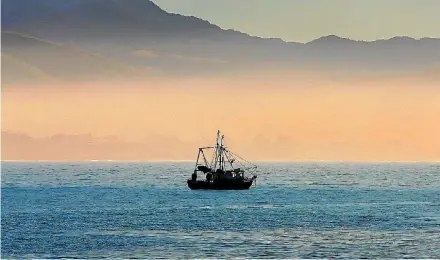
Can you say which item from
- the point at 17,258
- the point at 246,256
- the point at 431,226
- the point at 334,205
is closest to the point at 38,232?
the point at 17,258

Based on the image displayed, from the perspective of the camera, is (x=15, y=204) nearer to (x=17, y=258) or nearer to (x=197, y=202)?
(x=197, y=202)

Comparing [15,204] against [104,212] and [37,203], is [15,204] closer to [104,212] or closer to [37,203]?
[37,203]

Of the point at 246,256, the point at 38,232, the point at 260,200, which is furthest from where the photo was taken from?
the point at 260,200

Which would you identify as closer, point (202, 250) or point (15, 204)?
point (202, 250)

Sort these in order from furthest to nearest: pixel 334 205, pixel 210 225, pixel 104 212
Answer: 1. pixel 334 205
2. pixel 104 212
3. pixel 210 225

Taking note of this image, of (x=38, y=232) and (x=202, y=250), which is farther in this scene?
(x=38, y=232)

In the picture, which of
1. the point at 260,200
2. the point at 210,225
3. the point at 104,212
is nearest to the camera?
the point at 210,225

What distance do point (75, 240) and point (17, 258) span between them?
13946mm

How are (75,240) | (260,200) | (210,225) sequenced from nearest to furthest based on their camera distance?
(75,240), (210,225), (260,200)

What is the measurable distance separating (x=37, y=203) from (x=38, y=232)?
193 ft

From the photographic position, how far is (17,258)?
10206 cm

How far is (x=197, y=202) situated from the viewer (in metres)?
180

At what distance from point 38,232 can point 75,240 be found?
9.56 m

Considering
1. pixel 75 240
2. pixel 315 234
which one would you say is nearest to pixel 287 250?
pixel 315 234
